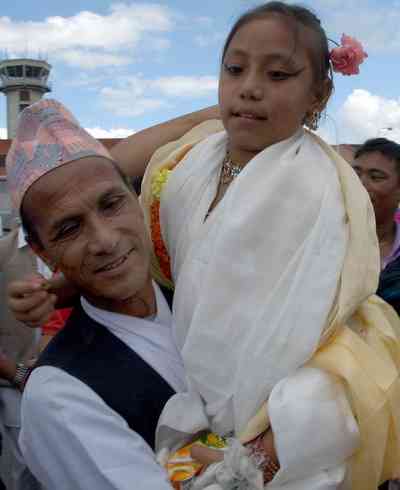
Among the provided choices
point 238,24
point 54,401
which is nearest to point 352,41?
point 238,24

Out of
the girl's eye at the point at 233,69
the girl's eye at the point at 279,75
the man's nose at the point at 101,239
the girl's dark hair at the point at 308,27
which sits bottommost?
the man's nose at the point at 101,239

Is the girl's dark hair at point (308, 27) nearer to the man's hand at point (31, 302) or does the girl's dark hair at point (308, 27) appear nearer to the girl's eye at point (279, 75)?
the girl's eye at point (279, 75)

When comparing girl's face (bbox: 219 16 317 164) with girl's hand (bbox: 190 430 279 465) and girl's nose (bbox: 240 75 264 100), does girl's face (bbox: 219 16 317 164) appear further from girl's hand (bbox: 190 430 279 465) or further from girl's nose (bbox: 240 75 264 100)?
girl's hand (bbox: 190 430 279 465)

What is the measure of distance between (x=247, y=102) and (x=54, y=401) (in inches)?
36.6

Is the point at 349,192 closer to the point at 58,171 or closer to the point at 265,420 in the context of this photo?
the point at 265,420

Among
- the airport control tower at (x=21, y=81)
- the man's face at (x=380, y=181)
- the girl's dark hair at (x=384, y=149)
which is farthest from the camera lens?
the airport control tower at (x=21, y=81)

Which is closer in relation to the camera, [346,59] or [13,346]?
[346,59]

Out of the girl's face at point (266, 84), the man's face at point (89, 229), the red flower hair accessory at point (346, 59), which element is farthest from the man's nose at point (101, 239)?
the red flower hair accessory at point (346, 59)

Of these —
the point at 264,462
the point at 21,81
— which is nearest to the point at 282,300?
the point at 264,462

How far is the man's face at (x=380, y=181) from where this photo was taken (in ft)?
11.7

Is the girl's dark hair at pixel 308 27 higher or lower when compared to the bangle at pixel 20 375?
higher

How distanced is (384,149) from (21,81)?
6322 centimetres

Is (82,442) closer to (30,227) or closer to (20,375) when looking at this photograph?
(30,227)

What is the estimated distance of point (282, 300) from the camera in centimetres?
141
